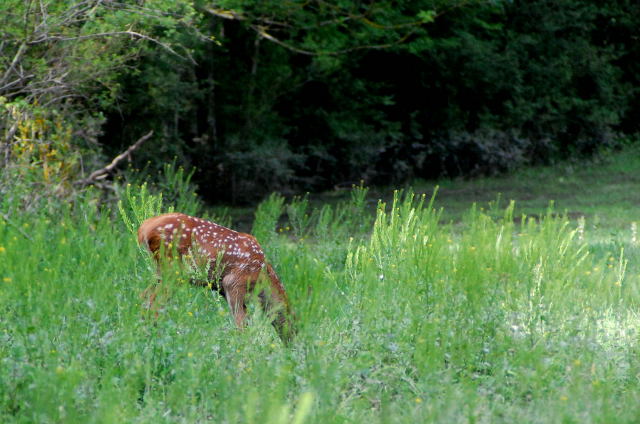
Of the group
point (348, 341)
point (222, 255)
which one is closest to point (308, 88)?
point (222, 255)

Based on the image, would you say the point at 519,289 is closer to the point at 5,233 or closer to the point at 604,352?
the point at 604,352

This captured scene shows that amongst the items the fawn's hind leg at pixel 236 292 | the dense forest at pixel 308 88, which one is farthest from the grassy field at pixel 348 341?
the dense forest at pixel 308 88

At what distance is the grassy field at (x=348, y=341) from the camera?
4.69 m

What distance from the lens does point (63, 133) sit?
10539 mm

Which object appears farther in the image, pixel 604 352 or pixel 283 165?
pixel 283 165

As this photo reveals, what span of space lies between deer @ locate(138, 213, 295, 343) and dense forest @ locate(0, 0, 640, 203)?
312cm

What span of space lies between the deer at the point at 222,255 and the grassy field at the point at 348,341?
7.5 inches

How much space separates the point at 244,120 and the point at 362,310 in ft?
40.4

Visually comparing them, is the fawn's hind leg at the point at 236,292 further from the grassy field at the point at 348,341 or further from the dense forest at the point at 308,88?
the dense forest at the point at 308,88

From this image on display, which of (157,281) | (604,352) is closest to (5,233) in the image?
(157,281)

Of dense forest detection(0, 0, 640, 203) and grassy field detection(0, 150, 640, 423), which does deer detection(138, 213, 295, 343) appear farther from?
dense forest detection(0, 0, 640, 203)

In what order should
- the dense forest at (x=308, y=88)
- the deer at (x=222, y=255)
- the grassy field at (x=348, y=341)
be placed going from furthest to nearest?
the dense forest at (x=308, y=88), the deer at (x=222, y=255), the grassy field at (x=348, y=341)

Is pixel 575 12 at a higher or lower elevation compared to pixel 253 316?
higher

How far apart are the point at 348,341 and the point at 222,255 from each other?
1.01m
